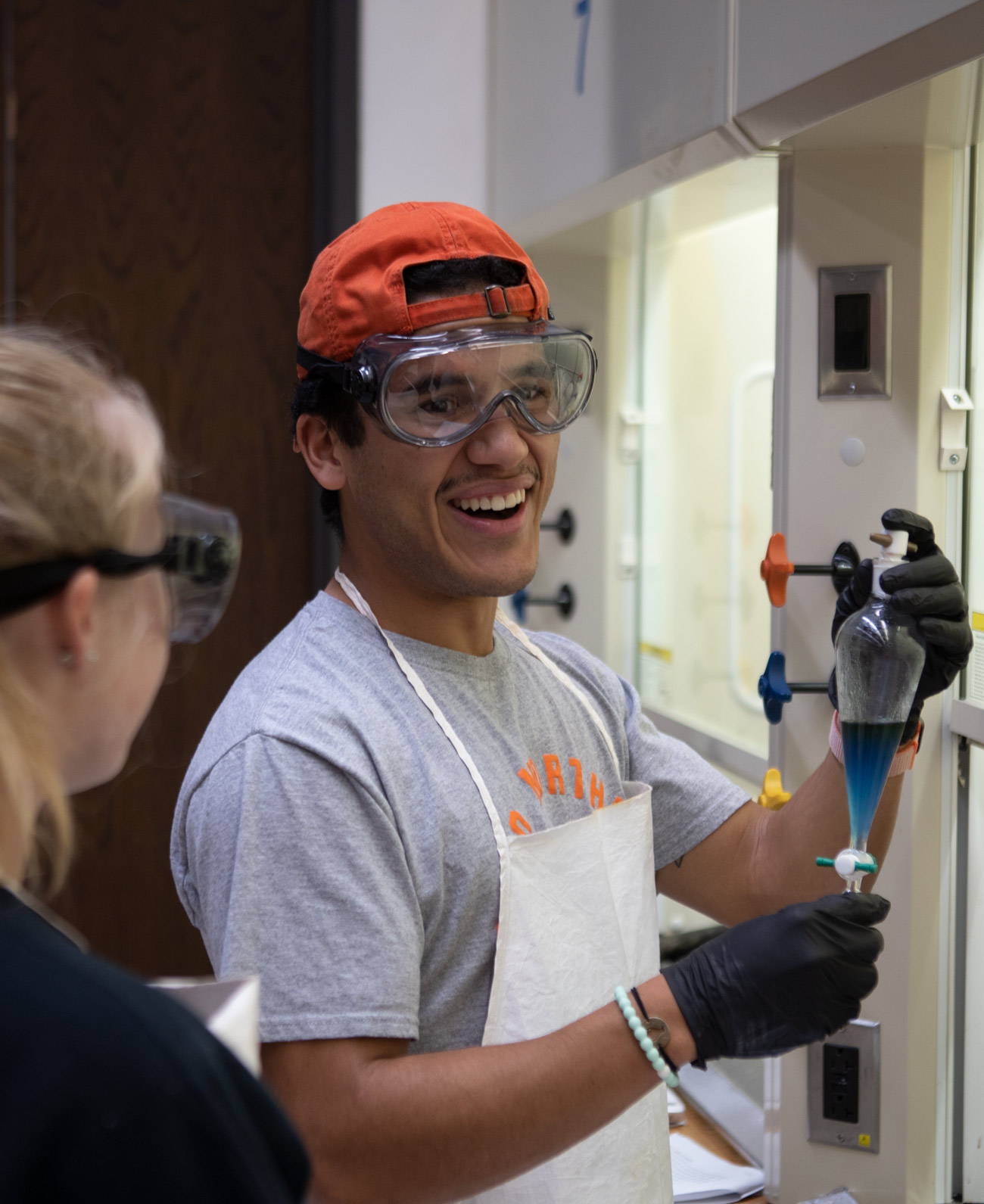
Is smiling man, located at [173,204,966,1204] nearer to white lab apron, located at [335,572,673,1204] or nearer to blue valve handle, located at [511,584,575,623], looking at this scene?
white lab apron, located at [335,572,673,1204]

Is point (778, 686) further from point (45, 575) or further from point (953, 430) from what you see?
point (45, 575)

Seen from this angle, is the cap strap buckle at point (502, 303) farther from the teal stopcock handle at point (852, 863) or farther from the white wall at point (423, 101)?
the white wall at point (423, 101)

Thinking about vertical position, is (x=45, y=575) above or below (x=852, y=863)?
above

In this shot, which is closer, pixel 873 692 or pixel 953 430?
pixel 873 692

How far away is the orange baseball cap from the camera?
3.93 ft

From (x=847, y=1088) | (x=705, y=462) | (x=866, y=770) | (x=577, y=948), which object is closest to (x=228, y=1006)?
→ (x=577, y=948)

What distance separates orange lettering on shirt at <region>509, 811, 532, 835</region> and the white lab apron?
2cm

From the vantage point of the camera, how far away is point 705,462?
Answer: 227 centimetres

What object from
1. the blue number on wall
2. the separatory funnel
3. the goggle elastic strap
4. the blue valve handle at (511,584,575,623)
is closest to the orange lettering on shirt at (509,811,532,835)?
the separatory funnel

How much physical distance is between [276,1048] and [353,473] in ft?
1.95

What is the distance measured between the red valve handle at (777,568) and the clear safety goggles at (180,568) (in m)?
0.81

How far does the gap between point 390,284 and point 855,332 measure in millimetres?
632

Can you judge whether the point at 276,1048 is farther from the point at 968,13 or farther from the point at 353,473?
the point at 968,13

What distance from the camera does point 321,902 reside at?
1.00 meters
